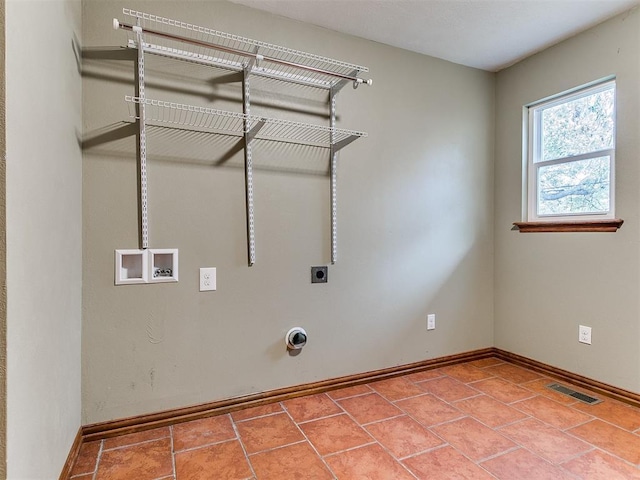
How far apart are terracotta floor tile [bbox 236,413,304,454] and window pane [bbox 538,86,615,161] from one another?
2.55 meters

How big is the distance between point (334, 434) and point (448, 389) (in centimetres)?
94

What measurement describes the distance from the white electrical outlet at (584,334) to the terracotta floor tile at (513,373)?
40 centimetres

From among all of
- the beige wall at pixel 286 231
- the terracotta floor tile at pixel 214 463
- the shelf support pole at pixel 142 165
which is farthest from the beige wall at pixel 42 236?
the terracotta floor tile at pixel 214 463

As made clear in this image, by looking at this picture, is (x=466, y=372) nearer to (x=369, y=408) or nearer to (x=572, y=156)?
(x=369, y=408)

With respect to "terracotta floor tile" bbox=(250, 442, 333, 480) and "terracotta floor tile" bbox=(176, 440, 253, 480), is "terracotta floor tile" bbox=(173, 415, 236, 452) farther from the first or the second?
"terracotta floor tile" bbox=(250, 442, 333, 480)

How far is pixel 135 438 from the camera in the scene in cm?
178

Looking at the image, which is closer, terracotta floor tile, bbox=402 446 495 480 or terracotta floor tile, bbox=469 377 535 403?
terracotta floor tile, bbox=402 446 495 480

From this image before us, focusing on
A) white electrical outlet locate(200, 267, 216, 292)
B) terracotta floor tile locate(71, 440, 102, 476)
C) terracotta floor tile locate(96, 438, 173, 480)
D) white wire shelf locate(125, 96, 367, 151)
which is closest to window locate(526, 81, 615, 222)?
white wire shelf locate(125, 96, 367, 151)

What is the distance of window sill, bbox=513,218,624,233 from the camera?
2203 mm

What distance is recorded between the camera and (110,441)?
1.75 meters

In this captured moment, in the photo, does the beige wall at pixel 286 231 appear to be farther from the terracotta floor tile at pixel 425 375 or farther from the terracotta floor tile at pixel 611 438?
the terracotta floor tile at pixel 611 438

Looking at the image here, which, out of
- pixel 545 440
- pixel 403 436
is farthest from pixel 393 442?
pixel 545 440

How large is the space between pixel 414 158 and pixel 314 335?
4.76 feet

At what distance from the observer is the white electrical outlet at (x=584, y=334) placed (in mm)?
2367
